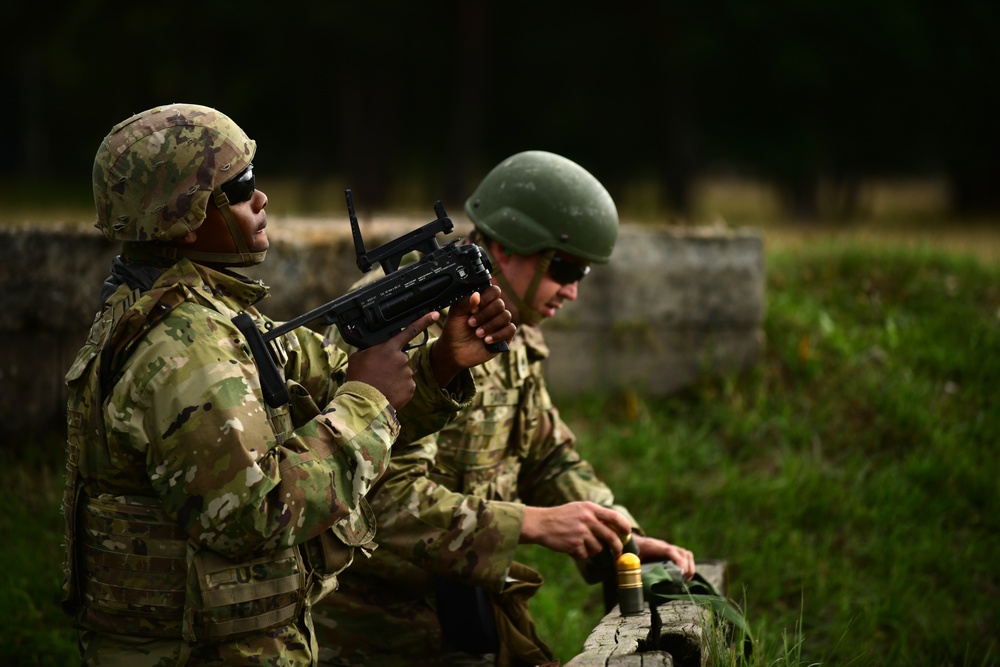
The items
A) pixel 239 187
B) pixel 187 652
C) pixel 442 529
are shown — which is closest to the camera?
pixel 187 652

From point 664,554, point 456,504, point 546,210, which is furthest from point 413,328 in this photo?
point 664,554

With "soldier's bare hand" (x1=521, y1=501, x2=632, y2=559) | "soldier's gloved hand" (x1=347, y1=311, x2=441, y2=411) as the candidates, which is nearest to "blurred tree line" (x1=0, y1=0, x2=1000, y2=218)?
"soldier's bare hand" (x1=521, y1=501, x2=632, y2=559)

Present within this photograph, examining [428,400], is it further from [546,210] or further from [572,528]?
[546,210]

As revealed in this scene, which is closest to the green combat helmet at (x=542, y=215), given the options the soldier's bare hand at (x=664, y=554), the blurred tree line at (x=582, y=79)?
the soldier's bare hand at (x=664, y=554)

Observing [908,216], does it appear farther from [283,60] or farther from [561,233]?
[561,233]

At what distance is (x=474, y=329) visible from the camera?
287cm

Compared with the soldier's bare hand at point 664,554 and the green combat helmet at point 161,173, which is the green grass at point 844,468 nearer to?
the soldier's bare hand at point 664,554

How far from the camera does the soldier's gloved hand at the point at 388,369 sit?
8.79 feet

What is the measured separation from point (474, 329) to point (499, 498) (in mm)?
1037

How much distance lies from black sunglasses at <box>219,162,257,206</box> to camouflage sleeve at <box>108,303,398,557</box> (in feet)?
0.93

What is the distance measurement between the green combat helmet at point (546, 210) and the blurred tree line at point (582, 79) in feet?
43.9

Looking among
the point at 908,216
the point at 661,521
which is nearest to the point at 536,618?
the point at 661,521

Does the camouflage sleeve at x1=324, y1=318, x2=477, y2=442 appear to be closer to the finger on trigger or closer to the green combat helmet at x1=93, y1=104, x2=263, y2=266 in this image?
the finger on trigger

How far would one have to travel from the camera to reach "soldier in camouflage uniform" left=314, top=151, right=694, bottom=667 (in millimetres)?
3295
